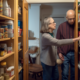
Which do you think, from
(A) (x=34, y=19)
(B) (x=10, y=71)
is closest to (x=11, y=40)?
(B) (x=10, y=71)

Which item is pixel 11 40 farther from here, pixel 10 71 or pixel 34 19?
pixel 34 19

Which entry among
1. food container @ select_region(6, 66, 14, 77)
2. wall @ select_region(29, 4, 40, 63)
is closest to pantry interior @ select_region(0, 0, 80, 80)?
food container @ select_region(6, 66, 14, 77)

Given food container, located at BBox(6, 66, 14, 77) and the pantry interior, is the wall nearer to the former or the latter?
the pantry interior

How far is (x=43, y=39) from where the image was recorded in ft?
4.50

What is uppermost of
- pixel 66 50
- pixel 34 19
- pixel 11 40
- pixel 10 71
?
pixel 34 19

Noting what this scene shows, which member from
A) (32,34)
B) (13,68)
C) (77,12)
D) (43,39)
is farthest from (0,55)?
(32,34)

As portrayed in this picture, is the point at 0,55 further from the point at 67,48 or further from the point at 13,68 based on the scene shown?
the point at 67,48

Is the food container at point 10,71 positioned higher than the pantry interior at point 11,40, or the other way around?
the pantry interior at point 11,40

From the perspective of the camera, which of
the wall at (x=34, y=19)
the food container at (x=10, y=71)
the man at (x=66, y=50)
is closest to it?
the food container at (x=10, y=71)

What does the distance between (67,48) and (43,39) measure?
2.07 feet

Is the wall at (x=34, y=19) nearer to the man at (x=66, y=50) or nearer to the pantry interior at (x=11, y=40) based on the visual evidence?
the pantry interior at (x=11, y=40)

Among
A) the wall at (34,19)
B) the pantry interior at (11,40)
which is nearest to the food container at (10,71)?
the pantry interior at (11,40)

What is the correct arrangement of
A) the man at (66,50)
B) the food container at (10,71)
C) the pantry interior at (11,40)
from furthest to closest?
the man at (66,50) < the food container at (10,71) < the pantry interior at (11,40)

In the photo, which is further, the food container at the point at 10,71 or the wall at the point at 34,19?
the wall at the point at 34,19
